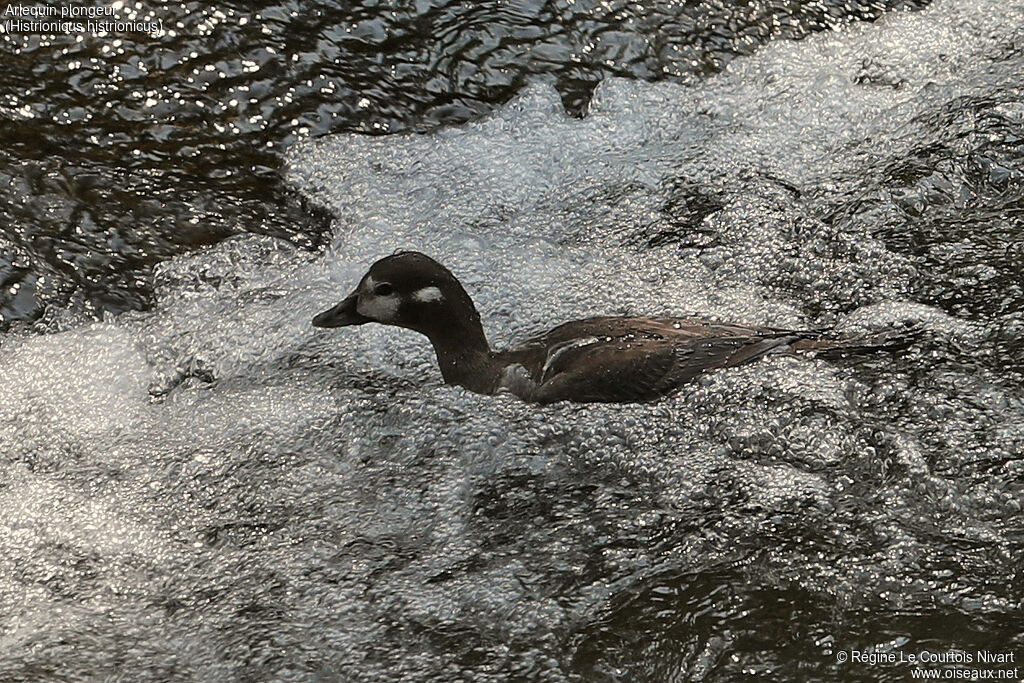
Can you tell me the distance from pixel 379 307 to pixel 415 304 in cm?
13

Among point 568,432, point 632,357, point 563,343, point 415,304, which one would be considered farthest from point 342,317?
point 632,357

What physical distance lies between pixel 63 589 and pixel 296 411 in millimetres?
1048

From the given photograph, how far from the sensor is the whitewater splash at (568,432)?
330 centimetres

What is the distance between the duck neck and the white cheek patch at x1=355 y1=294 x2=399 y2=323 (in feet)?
0.63

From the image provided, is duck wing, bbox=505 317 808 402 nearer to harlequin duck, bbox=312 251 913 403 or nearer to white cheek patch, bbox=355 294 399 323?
harlequin duck, bbox=312 251 913 403

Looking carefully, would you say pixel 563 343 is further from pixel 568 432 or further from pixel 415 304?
pixel 415 304

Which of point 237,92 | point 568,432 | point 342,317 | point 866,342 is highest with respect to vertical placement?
point 237,92

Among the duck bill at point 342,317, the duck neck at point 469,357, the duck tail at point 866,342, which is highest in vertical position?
the duck tail at point 866,342

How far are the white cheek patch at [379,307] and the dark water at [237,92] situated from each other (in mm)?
943

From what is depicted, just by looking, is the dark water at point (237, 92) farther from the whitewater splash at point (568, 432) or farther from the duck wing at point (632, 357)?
the duck wing at point (632, 357)

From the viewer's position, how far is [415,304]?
4238 mm

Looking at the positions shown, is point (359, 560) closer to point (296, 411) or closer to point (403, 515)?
point (403, 515)

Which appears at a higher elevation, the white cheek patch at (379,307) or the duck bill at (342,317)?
the white cheek patch at (379,307)

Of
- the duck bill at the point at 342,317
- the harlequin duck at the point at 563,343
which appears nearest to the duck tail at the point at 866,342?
the harlequin duck at the point at 563,343
